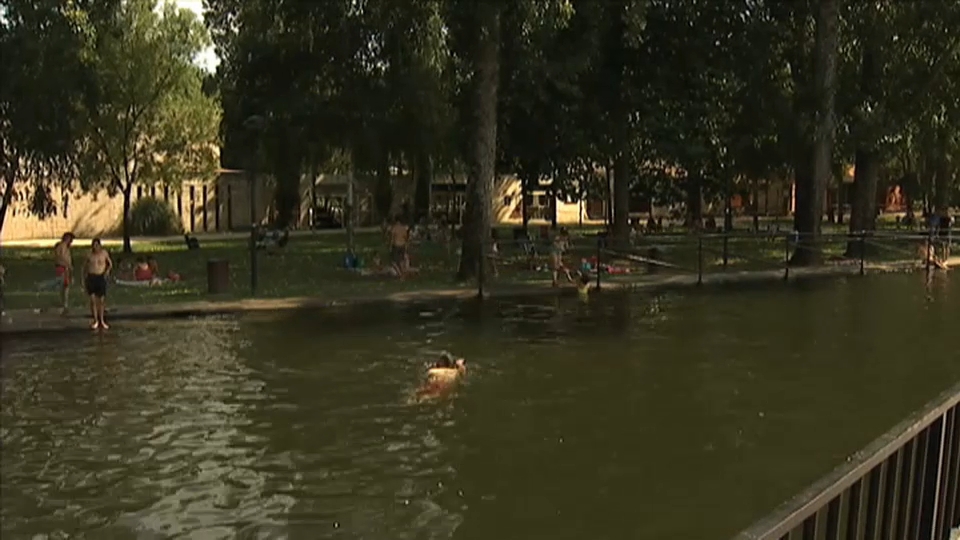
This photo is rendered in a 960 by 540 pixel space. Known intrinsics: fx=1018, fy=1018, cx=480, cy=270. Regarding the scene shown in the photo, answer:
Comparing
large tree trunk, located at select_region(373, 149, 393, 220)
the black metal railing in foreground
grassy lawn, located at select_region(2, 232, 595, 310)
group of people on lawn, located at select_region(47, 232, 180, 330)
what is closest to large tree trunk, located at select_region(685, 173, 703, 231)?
large tree trunk, located at select_region(373, 149, 393, 220)

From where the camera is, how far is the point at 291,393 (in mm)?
12312

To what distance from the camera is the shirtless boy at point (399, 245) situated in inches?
1056

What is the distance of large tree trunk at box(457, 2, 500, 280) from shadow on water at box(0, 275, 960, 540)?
7344 mm

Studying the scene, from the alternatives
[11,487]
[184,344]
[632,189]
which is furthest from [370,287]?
[632,189]

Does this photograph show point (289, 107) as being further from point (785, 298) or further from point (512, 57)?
point (785, 298)

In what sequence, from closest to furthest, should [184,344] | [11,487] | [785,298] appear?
[11,487] → [184,344] → [785,298]

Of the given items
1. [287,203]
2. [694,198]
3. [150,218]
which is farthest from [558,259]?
[287,203]

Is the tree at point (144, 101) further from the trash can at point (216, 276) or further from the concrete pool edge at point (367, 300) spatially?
the concrete pool edge at point (367, 300)

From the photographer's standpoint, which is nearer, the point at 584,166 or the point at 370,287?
the point at 370,287

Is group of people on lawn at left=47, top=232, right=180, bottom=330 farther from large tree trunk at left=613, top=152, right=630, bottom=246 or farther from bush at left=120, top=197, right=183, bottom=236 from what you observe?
bush at left=120, top=197, right=183, bottom=236

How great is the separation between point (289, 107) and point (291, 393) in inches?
847

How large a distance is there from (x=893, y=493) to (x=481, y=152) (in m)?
22.2

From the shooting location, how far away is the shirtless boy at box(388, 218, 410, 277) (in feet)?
88.0

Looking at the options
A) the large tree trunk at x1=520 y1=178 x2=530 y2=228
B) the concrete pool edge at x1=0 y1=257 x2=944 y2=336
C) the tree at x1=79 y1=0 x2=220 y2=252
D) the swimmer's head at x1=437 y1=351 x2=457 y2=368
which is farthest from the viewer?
the large tree trunk at x1=520 y1=178 x2=530 y2=228
